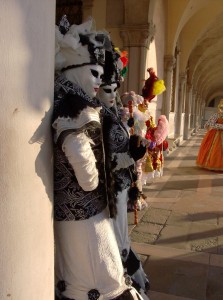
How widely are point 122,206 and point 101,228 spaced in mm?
502

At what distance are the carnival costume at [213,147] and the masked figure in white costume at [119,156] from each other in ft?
20.5

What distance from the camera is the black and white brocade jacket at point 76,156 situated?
4.73ft

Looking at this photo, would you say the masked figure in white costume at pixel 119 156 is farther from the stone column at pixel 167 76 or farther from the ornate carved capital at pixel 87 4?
the stone column at pixel 167 76

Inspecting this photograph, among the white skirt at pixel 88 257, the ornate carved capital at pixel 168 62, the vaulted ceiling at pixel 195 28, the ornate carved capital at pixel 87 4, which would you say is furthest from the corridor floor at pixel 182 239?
the vaulted ceiling at pixel 195 28

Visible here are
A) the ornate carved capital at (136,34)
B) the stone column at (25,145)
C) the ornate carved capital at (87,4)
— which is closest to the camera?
the stone column at (25,145)

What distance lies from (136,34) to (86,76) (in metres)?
5.73

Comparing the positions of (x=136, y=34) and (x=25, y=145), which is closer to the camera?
(x=25, y=145)

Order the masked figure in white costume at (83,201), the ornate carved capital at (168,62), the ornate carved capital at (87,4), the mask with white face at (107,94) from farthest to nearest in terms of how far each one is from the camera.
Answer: the ornate carved capital at (168,62) → the ornate carved capital at (87,4) → the mask with white face at (107,94) → the masked figure in white costume at (83,201)

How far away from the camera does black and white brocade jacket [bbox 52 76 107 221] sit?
1442 millimetres

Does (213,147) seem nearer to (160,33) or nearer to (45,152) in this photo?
(160,33)

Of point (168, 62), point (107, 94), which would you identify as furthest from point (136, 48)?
point (107, 94)

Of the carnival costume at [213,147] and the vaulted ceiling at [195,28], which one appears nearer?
the carnival costume at [213,147]

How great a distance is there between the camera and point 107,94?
197 centimetres

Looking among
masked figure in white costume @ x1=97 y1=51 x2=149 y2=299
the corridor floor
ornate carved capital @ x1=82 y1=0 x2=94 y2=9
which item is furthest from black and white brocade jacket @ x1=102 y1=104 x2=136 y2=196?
ornate carved capital @ x1=82 y1=0 x2=94 y2=9
